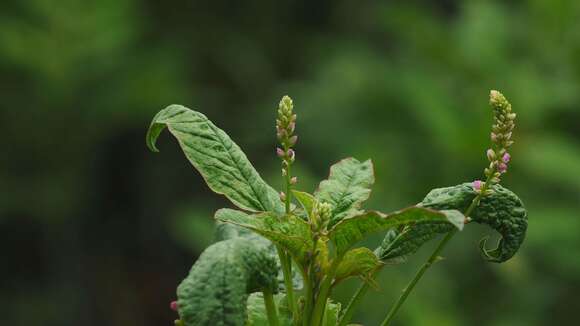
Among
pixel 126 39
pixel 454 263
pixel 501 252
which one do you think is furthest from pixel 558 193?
pixel 501 252

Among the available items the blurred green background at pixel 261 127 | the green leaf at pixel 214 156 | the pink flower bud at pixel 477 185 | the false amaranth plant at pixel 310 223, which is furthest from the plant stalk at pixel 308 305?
the blurred green background at pixel 261 127

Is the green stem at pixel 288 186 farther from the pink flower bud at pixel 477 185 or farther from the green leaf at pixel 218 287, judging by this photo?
the pink flower bud at pixel 477 185

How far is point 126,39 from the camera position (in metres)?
5.10

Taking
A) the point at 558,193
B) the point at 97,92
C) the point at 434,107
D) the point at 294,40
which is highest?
the point at 294,40

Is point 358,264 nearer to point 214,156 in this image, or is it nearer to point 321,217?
point 321,217

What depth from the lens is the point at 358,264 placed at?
1084 mm

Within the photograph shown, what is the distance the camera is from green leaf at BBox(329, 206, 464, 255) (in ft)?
3.13

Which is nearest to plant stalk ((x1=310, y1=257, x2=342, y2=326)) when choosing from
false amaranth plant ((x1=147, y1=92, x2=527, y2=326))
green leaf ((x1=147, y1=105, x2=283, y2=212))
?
false amaranth plant ((x1=147, y1=92, x2=527, y2=326))

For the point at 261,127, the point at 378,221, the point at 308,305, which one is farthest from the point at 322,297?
the point at 261,127

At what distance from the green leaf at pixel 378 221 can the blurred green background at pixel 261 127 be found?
1840mm

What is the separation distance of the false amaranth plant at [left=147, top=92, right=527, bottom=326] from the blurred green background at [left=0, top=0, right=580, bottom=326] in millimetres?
1771

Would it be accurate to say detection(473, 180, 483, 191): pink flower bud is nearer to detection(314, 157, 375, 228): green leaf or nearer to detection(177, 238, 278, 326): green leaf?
detection(314, 157, 375, 228): green leaf

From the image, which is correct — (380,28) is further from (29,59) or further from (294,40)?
(29,59)

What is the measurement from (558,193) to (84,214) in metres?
2.87
